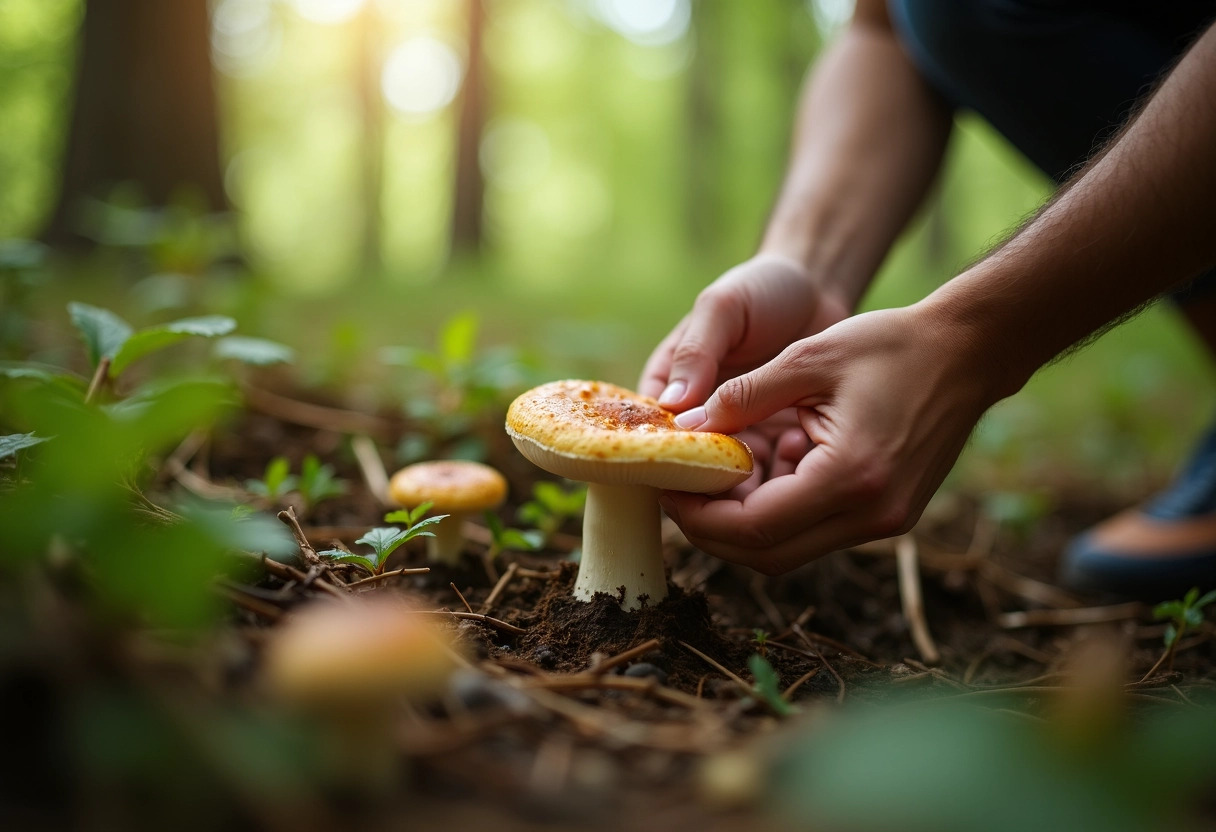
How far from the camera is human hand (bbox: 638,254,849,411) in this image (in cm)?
245

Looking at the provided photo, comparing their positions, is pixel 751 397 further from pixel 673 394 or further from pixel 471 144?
pixel 471 144

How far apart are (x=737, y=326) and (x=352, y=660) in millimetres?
1892

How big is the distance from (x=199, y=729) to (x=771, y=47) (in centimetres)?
2440

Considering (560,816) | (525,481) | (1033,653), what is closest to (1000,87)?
(1033,653)

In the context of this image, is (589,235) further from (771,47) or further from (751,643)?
(751,643)

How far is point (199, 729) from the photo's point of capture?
1100 mm

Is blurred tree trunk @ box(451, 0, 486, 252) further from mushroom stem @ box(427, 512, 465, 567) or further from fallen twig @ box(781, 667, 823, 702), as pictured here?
fallen twig @ box(781, 667, 823, 702)

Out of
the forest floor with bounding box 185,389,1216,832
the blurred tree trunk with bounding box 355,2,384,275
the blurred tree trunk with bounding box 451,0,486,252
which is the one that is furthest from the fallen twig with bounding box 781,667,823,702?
the blurred tree trunk with bounding box 355,2,384,275

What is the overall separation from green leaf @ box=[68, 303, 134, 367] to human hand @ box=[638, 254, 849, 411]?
174 cm

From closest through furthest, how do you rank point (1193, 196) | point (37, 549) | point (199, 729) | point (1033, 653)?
point (199, 729)
point (37, 549)
point (1193, 196)
point (1033, 653)

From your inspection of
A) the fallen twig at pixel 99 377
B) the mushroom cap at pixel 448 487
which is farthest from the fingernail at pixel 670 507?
the fallen twig at pixel 99 377

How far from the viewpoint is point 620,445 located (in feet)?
6.01

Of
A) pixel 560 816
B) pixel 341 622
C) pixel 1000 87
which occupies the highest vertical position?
pixel 1000 87

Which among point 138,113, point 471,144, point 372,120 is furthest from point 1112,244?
point 372,120
